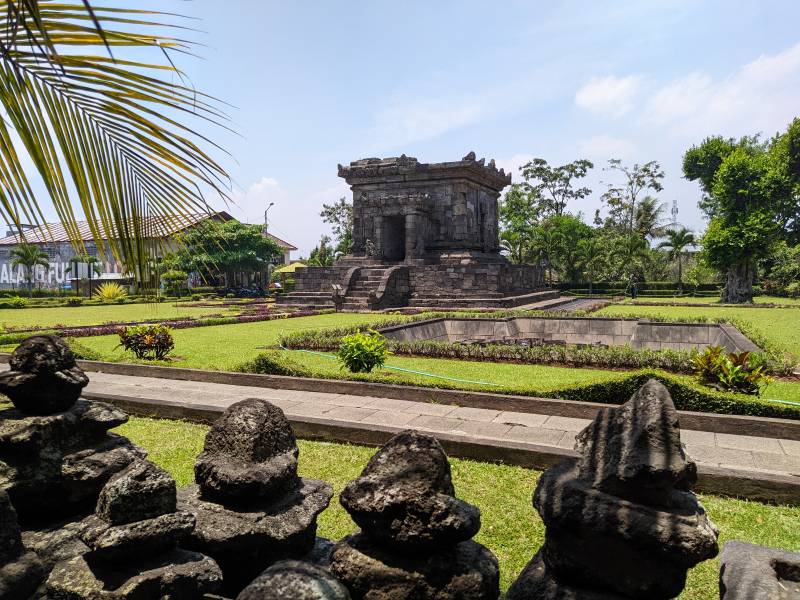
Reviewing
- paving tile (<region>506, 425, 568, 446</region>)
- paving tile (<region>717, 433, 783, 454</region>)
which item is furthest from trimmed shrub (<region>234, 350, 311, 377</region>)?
paving tile (<region>717, 433, 783, 454</region>)

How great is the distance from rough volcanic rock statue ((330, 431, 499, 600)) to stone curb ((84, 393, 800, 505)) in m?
1.97

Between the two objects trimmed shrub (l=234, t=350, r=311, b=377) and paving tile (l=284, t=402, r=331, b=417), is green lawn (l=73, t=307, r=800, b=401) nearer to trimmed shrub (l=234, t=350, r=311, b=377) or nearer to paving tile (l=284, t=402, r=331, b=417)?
trimmed shrub (l=234, t=350, r=311, b=377)

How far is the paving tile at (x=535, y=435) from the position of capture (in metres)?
6.14

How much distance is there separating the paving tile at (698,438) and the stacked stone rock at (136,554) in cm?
523

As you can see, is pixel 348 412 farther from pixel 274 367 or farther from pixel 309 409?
pixel 274 367

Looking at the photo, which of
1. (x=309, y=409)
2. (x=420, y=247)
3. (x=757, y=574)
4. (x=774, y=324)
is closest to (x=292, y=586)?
(x=757, y=574)

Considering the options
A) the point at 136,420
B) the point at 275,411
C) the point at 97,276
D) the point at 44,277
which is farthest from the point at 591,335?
the point at 44,277

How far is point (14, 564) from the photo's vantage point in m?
2.04

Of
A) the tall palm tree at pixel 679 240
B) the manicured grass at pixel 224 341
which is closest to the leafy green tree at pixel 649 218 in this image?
the tall palm tree at pixel 679 240

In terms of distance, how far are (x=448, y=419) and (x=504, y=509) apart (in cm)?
261

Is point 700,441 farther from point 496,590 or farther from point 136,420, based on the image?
point 136,420

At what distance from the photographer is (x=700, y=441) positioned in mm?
6113

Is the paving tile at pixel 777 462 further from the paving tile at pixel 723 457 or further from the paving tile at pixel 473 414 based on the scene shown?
the paving tile at pixel 473 414

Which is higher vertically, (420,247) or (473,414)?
(420,247)
